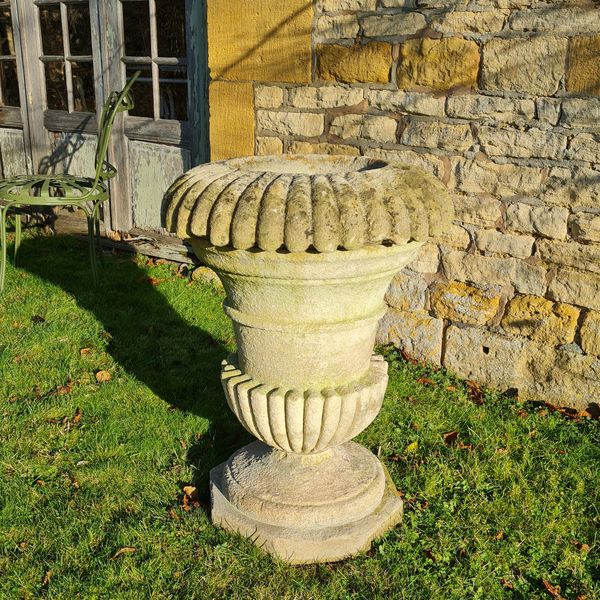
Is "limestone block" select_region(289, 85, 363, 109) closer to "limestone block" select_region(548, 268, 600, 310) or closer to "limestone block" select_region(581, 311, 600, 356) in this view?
"limestone block" select_region(548, 268, 600, 310)

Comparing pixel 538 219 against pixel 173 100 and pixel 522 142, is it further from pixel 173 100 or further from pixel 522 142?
pixel 173 100

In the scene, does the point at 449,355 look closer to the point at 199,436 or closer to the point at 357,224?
the point at 199,436

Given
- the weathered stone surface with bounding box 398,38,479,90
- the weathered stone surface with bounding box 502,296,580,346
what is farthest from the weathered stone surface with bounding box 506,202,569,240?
the weathered stone surface with bounding box 398,38,479,90

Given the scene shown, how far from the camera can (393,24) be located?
132 inches

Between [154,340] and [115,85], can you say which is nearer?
[154,340]

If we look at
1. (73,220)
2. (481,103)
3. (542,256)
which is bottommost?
(73,220)

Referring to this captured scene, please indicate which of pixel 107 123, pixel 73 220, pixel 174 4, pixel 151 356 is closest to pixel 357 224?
pixel 151 356

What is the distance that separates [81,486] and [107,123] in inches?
109

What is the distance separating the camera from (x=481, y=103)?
10.4ft

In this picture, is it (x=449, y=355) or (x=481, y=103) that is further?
(x=449, y=355)

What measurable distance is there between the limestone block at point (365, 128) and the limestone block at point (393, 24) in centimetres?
43

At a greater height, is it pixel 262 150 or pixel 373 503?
pixel 262 150

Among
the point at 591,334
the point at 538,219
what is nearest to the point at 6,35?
the point at 538,219

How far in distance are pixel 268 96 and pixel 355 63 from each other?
0.64 meters
